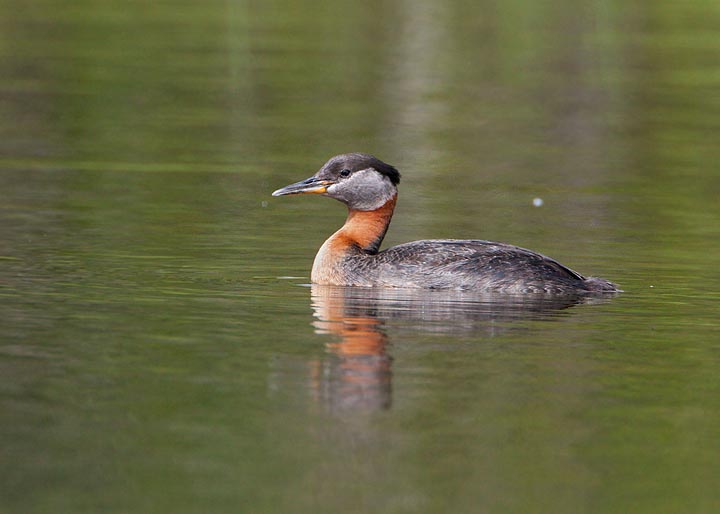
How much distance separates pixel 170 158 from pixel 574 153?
6379 mm

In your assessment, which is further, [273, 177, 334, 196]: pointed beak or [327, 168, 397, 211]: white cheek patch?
[327, 168, 397, 211]: white cheek patch

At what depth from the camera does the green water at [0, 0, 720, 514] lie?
8.59 meters

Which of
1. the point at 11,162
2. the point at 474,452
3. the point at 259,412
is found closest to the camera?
the point at 474,452

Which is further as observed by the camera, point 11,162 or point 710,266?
point 11,162

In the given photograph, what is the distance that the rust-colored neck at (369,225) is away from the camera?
1522 cm

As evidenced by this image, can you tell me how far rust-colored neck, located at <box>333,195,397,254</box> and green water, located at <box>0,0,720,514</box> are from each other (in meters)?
0.57

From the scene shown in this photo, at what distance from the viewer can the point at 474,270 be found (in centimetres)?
1414

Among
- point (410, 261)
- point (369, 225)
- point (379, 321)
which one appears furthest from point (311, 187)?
point (379, 321)

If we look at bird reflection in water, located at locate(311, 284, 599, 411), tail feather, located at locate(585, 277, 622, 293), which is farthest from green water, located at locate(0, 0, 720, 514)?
tail feather, located at locate(585, 277, 622, 293)

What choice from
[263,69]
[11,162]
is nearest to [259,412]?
[11,162]

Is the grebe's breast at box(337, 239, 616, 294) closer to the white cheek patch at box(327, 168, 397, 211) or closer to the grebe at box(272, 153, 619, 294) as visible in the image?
the grebe at box(272, 153, 619, 294)

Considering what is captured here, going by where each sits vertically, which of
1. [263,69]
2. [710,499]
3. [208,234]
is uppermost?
[263,69]

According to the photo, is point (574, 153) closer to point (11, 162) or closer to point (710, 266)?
point (11, 162)

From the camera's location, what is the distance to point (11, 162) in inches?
879
